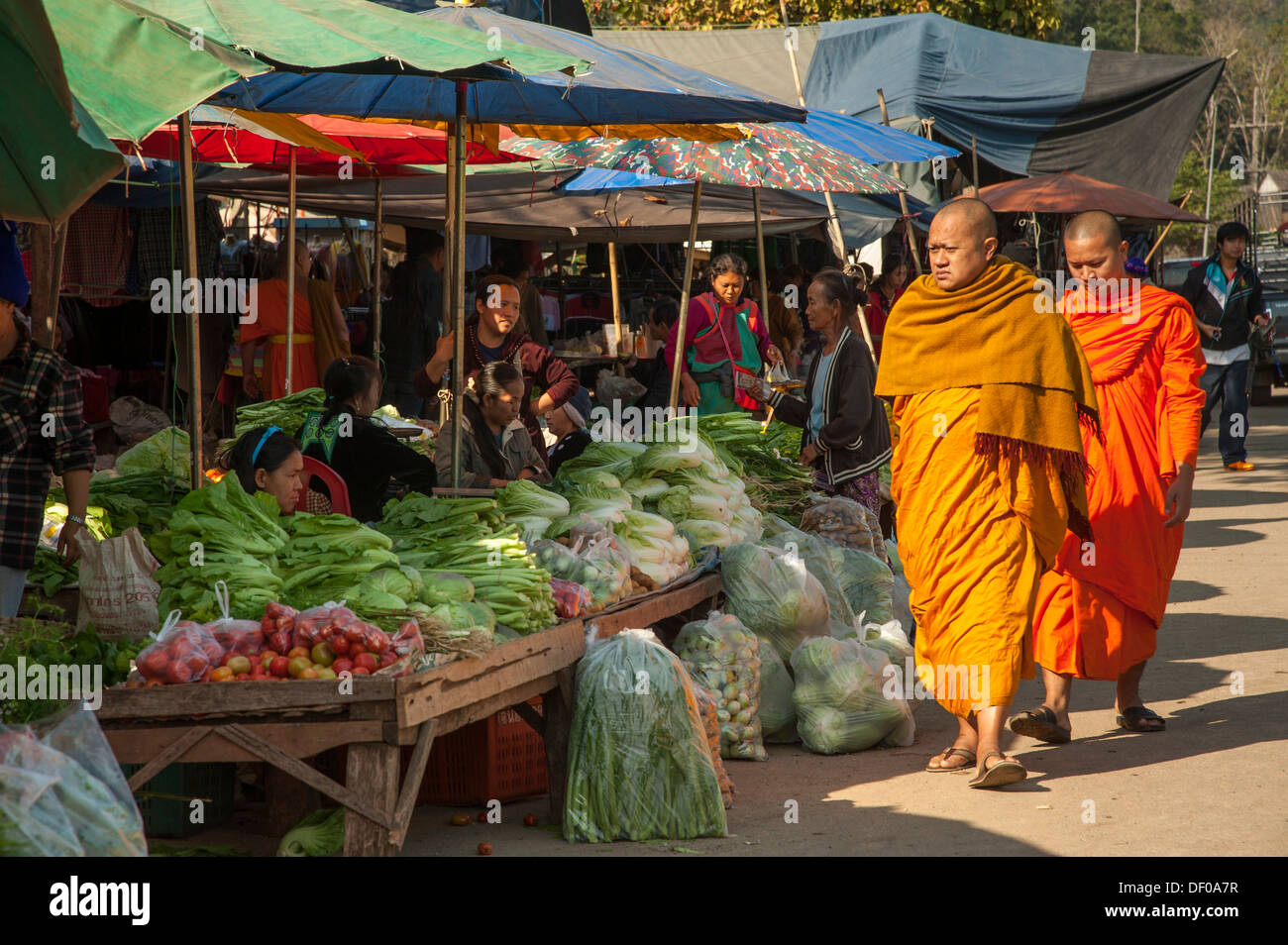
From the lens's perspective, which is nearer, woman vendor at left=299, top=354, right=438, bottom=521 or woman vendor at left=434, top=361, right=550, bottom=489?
woman vendor at left=299, top=354, right=438, bottom=521

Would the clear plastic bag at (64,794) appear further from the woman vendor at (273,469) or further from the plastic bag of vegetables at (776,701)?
the plastic bag of vegetables at (776,701)

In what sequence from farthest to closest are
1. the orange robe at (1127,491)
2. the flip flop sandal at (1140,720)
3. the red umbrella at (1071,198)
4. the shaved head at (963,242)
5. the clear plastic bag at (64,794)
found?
the red umbrella at (1071,198)
the flip flop sandal at (1140,720)
the orange robe at (1127,491)
the shaved head at (963,242)
the clear plastic bag at (64,794)

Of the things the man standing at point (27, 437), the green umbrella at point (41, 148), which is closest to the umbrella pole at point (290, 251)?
the man standing at point (27, 437)

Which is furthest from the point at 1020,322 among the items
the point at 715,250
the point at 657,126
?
the point at 715,250

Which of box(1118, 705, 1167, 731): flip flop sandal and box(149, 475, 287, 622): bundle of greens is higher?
box(149, 475, 287, 622): bundle of greens

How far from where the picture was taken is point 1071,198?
13.3 meters

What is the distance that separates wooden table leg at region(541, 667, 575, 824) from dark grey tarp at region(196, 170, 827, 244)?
301 inches

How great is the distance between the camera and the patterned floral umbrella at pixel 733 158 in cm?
792

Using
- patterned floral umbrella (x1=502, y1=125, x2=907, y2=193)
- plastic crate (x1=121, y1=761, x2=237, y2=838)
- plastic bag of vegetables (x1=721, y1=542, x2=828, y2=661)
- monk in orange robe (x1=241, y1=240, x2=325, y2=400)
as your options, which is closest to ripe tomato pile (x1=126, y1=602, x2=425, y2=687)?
plastic crate (x1=121, y1=761, x2=237, y2=838)

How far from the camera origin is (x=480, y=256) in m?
14.9

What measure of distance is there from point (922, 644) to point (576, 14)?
10481 millimetres

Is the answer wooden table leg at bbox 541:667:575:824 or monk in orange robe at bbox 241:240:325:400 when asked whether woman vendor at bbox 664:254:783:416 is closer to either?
monk in orange robe at bbox 241:240:325:400

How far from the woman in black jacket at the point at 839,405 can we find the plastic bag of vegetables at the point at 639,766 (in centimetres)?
299

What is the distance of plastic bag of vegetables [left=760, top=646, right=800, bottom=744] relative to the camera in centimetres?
589
